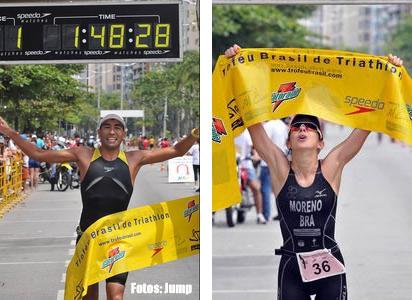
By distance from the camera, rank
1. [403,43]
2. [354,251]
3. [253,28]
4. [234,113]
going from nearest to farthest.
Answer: [234,113]
[354,251]
[253,28]
[403,43]

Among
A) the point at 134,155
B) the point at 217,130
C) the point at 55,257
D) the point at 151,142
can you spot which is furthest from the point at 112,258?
the point at 217,130

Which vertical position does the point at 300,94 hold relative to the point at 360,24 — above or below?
below

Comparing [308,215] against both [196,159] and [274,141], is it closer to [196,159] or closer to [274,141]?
[196,159]

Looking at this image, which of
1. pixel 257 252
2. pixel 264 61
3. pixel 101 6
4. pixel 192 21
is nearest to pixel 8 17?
pixel 101 6

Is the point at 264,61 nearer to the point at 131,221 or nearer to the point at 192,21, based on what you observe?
the point at 192,21

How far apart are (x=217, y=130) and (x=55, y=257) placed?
1.31 meters

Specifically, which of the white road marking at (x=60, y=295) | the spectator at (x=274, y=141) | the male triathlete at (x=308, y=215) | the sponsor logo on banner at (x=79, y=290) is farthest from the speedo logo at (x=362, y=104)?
the spectator at (x=274, y=141)

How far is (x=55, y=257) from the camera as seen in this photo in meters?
8.13

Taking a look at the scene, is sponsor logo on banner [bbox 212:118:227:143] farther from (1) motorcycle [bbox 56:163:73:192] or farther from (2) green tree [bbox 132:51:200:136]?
(1) motorcycle [bbox 56:163:73:192]

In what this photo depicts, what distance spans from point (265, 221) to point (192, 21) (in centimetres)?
1085

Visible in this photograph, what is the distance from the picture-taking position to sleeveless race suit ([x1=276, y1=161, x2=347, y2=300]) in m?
8.12

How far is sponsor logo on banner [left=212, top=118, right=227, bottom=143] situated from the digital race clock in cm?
55

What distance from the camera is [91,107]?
812cm

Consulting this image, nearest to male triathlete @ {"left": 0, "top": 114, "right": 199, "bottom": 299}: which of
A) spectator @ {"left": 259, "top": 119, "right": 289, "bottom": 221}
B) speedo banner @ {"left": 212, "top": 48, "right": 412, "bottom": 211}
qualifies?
speedo banner @ {"left": 212, "top": 48, "right": 412, "bottom": 211}
